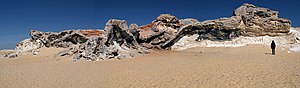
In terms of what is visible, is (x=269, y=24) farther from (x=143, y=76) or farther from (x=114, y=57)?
(x=143, y=76)

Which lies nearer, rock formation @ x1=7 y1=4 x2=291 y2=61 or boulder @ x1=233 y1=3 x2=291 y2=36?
rock formation @ x1=7 y1=4 x2=291 y2=61

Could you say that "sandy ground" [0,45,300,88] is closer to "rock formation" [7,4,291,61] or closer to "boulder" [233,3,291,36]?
"rock formation" [7,4,291,61]

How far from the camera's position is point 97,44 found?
19.8 m

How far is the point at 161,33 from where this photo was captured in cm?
2494

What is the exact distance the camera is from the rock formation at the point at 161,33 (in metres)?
19.9

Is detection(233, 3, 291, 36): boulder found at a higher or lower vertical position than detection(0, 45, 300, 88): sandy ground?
higher

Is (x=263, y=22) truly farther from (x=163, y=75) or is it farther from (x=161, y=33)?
(x=163, y=75)

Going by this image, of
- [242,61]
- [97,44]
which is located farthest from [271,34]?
[97,44]

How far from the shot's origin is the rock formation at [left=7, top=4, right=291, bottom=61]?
65.4 ft

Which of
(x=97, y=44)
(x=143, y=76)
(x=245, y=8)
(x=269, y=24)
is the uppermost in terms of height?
(x=245, y=8)

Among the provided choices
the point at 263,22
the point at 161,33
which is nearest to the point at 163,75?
the point at 161,33

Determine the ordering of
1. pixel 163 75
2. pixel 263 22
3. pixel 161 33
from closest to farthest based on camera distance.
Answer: pixel 163 75 < pixel 263 22 < pixel 161 33

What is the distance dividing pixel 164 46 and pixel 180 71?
36.1 ft

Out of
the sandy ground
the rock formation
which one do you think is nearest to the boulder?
the rock formation
